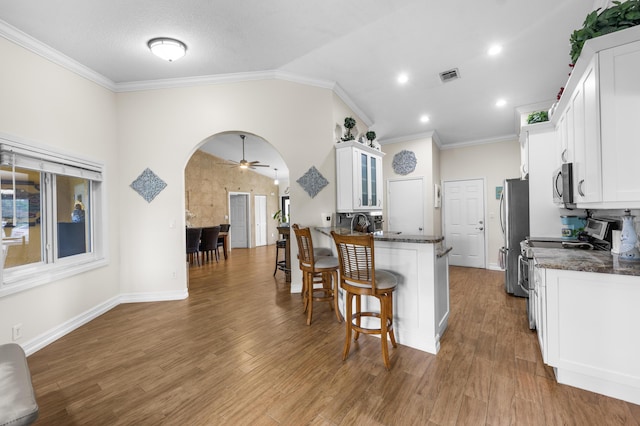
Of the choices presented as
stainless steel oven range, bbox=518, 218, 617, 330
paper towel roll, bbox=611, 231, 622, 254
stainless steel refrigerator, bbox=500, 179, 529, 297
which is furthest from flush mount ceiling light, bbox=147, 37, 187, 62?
stainless steel refrigerator, bbox=500, 179, 529, 297

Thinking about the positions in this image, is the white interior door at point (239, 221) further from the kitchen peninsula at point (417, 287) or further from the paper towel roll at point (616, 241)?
the paper towel roll at point (616, 241)

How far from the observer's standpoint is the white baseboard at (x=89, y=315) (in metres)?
2.55

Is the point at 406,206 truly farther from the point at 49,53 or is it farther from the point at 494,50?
the point at 49,53

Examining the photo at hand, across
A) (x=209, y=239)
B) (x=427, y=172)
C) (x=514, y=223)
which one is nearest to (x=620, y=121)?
(x=514, y=223)

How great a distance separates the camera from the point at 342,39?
2.98 meters

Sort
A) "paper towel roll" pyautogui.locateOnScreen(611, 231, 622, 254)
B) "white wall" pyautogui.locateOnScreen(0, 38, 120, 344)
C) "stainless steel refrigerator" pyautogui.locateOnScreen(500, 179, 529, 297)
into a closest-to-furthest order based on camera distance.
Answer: "paper towel roll" pyautogui.locateOnScreen(611, 231, 622, 254) → "white wall" pyautogui.locateOnScreen(0, 38, 120, 344) → "stainless steel refrigerator" pyautogui.locateOnScreen(500, 179, 529, 297)

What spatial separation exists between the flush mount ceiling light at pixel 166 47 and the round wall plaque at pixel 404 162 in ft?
15.4

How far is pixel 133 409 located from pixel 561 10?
4702mm

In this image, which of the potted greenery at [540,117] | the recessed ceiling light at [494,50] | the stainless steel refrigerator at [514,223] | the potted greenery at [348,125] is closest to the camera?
the recessed ceiling light at [494,50]

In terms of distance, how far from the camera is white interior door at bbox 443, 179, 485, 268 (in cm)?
596

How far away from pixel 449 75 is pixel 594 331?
10.6ft

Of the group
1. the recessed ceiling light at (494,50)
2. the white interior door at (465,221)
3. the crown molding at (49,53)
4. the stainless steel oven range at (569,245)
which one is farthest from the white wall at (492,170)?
Result: the crown molding at (49,53)

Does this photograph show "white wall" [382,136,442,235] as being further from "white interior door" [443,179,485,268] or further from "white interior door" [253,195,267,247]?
"white interior door" [253,195,267,247]

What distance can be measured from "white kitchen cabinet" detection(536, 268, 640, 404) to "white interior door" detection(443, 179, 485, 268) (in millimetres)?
4411
